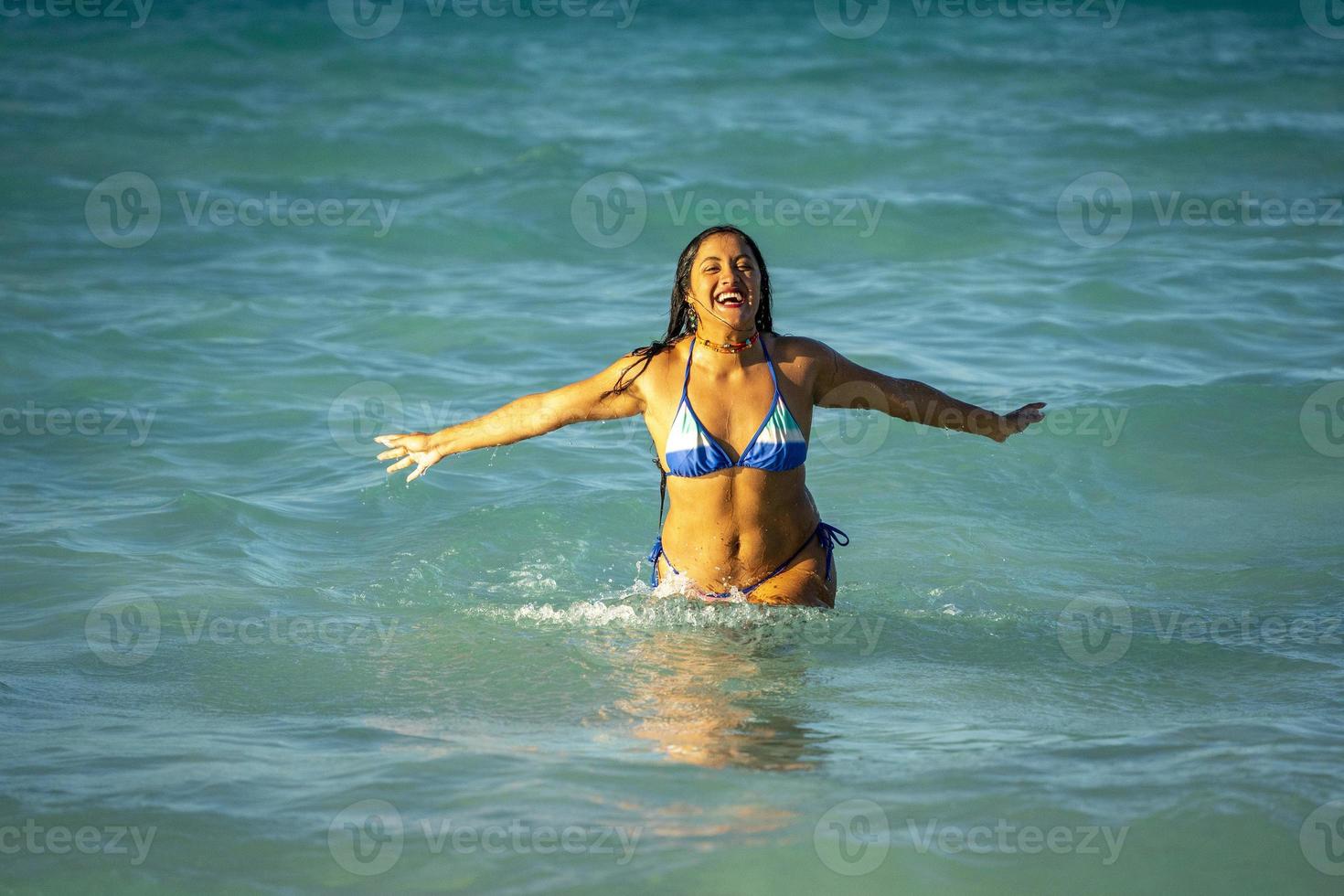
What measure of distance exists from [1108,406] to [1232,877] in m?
5.94

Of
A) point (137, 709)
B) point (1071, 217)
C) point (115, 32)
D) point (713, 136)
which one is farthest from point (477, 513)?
point (115, 32)

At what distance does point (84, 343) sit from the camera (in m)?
11.1

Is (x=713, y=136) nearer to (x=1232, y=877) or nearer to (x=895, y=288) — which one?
(x=895, y=288)

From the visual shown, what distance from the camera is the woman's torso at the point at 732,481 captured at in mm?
5676

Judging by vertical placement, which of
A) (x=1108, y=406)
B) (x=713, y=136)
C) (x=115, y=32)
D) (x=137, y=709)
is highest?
(x=115, y=32)
